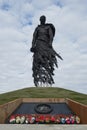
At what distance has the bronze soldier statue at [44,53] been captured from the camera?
2153cm

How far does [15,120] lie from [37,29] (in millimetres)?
11275

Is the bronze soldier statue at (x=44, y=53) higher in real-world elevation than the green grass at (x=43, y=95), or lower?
higher

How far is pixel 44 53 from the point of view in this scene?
70.7 feet

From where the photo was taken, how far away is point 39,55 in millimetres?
21703

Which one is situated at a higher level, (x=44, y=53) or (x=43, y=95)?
(x=44, y=53)

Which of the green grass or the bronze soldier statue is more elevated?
the bronze soldier statue

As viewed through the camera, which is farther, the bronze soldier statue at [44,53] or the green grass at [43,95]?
the bronze soldier statue at [44,53]

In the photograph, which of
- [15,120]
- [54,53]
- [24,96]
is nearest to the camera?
[15,120]

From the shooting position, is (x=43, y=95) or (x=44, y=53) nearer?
(x=43, y=95)

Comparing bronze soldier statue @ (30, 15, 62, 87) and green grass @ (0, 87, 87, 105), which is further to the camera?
bronze soldier statue @ (30, 15, 62, 87)

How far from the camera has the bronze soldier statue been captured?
2153 cm
